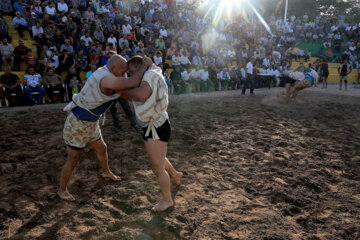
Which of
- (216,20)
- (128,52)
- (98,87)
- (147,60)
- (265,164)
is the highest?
(216,20)

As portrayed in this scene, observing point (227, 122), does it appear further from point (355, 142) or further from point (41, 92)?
→ point (41, 92)

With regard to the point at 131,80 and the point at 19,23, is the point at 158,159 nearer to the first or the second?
the point at 131,80

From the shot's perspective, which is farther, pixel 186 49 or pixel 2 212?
pixel 186 49

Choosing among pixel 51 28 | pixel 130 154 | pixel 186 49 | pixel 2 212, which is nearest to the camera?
pixel 2 212

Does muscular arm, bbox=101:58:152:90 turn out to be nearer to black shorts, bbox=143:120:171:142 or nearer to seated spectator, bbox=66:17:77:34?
black shorts, bbox=143:120:171:142

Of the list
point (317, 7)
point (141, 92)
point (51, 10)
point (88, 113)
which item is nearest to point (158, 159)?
point (141, 92)

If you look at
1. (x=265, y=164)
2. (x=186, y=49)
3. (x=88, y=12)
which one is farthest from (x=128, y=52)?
(x=265, y=164)

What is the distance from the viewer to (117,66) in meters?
2.61

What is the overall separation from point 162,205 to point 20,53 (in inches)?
367

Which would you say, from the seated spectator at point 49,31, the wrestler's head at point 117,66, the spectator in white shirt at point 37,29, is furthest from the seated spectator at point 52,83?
the wrestler's head at point 117,66

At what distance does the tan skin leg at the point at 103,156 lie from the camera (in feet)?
10.1

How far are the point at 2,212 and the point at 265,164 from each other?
3.47 m

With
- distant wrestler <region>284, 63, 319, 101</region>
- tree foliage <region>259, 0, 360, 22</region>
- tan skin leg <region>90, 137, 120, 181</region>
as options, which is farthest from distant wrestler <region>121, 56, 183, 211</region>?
tree foliage <region>259, 0, 360, 22</region>

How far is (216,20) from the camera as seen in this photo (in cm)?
1936
